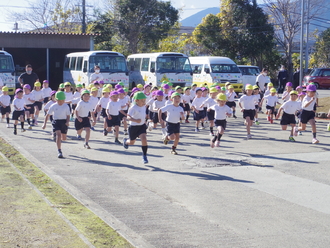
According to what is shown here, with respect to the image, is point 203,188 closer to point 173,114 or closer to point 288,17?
point 173,114

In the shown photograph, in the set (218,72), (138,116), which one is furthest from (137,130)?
(218,72)

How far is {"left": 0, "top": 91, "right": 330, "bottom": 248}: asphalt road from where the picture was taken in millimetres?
5828

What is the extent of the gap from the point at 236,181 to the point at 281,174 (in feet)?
3.81

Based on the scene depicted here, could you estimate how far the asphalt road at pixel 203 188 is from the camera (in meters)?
5.83

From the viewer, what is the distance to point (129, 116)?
10352mm

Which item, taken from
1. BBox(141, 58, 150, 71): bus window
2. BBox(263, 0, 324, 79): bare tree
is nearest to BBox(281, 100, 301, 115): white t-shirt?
BBox(141, 58, 150, 71): bus window

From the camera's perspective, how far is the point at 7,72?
2448cm

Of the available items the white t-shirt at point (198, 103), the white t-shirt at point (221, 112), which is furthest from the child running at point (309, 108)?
the white t-shirt at point (198, 103)

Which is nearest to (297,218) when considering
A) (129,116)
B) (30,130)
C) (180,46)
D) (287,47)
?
(129,116)

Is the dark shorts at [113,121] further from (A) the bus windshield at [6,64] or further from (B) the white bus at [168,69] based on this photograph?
(A) the bus windshield at [6,64]

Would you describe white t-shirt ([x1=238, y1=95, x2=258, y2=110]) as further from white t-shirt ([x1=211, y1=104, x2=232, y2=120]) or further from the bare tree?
the bare tree

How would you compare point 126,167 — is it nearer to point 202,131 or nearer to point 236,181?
point 236,181

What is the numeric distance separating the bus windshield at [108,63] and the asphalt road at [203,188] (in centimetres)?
1101

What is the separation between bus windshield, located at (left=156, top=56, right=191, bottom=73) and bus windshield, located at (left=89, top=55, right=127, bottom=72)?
77.0 inches
